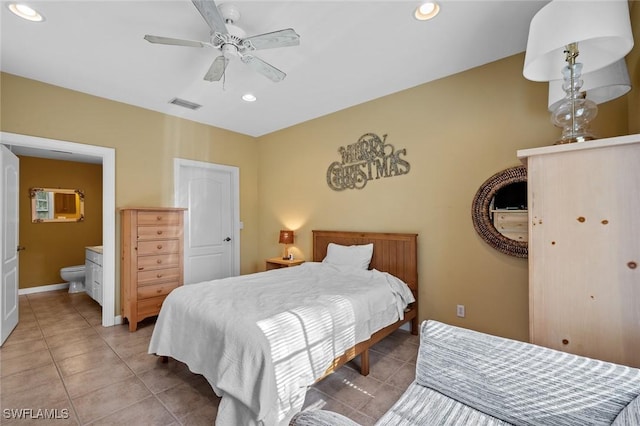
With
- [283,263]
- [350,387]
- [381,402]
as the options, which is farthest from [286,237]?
[381,402]

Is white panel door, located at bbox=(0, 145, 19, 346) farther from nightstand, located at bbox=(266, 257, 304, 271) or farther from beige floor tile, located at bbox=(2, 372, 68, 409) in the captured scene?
nightstand, located at bbox=(266, 257, 304, 271)

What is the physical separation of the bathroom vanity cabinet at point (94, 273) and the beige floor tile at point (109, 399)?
2140 millimetres

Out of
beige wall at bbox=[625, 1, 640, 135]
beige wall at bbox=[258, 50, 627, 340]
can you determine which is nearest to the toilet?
beige wall at bbox=[258, 50, 627, 340]

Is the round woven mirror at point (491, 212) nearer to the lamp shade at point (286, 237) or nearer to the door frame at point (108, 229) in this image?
the lamp shade at point (286, 237)

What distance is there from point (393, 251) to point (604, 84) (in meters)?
2.14

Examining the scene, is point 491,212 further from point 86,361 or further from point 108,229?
point 108,229

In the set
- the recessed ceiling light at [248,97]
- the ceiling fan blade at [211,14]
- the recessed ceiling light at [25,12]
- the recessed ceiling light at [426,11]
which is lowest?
the ceiling fan blade at [211,14]

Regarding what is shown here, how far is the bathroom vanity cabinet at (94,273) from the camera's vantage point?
381cm

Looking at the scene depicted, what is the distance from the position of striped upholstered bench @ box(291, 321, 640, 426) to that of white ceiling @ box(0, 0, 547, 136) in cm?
215

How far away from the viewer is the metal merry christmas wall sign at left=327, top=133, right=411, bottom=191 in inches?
130

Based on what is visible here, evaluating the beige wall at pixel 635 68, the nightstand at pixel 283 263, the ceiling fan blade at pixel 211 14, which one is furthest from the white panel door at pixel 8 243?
the beige wall at pixel 635 68

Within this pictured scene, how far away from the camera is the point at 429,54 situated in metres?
2.54

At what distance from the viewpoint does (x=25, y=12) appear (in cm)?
200

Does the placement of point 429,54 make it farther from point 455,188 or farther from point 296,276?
point 296,276
